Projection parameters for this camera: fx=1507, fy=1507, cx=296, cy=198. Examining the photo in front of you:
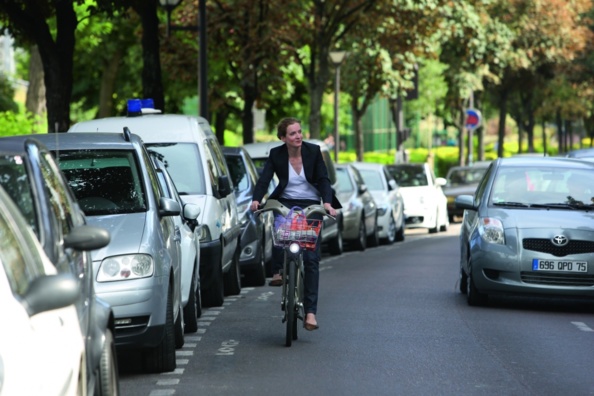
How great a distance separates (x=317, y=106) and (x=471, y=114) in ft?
62.2

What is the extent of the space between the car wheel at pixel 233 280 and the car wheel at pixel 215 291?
1221 millimetres

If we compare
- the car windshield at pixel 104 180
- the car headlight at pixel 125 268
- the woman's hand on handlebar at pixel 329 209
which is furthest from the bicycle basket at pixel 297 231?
the car headlight at pixel 125 268

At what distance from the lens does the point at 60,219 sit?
6.84m

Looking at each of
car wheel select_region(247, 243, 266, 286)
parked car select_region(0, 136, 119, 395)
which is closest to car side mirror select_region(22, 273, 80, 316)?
parked car select_region(0, 136, 119, 395)

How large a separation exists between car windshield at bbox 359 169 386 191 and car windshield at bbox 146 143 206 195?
592 inches

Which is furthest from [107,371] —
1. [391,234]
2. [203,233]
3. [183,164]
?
[391,234]

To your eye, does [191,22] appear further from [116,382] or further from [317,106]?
[116,382]

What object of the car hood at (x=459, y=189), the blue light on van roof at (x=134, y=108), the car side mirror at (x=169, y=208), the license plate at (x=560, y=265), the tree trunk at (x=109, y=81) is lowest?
the car hood at (x=459, y=189)

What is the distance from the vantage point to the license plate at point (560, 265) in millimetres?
14742

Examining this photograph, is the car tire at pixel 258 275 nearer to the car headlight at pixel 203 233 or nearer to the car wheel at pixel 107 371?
the car headlight at pixel 203 233

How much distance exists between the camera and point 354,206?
88.0ft

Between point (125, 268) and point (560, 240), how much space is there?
20.6 feet

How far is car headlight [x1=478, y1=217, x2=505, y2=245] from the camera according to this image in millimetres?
14930

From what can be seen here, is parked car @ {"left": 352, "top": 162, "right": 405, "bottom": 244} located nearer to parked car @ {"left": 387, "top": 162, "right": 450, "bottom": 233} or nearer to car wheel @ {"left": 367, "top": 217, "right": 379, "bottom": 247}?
car wheel @ {"left": 367, "top": 217, "right": 379, "bottom": 247}
